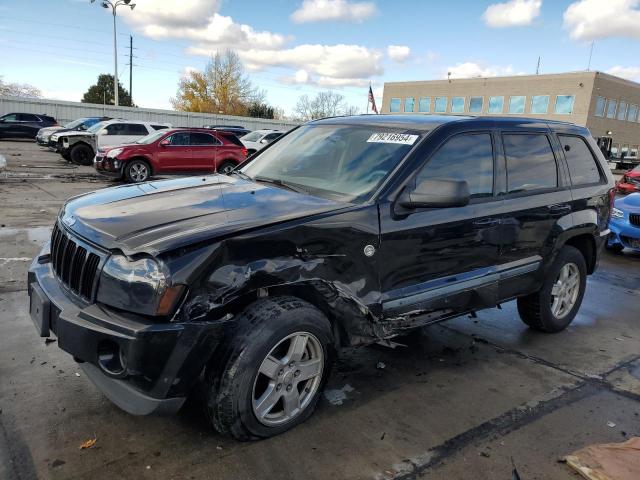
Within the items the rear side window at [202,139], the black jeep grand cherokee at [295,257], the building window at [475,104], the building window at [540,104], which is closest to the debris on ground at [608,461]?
the black jeep grand cherokee at [295,257]

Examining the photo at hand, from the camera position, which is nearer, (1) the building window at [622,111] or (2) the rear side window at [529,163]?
(2) the rear side window at [529,163]

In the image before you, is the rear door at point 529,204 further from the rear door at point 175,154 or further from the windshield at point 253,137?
the windshield at point 253,137

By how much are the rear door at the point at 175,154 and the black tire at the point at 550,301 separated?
41.3 feet

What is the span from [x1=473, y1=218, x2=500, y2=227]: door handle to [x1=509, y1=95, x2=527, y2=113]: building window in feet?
179

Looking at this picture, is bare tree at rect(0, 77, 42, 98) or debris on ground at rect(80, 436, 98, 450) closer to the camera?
debris on ground at rect(80, 436, 98, 450)

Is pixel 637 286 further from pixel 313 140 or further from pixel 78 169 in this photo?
pixel 78 169

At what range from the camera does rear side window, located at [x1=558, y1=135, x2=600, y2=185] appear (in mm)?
4617

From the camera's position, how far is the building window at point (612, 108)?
51312 mm

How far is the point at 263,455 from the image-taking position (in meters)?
2.76

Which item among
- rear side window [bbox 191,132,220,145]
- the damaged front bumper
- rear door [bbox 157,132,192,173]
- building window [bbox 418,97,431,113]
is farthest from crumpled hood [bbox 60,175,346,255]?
building window [bbox 418,97,431,113]

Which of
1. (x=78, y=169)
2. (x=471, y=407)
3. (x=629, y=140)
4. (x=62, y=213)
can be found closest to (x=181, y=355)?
(x=62, y=213)

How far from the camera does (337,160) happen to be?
3.69 metres

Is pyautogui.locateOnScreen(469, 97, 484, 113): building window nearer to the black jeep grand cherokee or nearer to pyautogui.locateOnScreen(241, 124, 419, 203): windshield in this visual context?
the black jeep grand cherokee

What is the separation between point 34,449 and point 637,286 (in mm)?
6917
